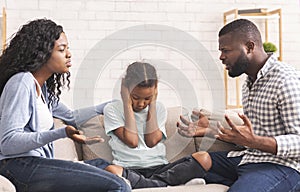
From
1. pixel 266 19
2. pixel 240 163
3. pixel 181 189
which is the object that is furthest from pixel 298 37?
pixel 181 189

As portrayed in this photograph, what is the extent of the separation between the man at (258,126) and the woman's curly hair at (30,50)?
0.76 metres

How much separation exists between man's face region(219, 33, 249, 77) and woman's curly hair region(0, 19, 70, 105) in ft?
2.43

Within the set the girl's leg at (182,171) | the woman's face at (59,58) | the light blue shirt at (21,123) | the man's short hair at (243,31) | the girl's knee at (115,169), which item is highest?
the man's short hair at (243,31)

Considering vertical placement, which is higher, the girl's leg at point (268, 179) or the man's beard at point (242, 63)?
the man's beard at point (242, 63)

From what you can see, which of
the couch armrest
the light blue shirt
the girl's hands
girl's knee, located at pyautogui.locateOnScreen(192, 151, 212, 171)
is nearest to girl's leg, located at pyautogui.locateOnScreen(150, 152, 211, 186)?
girl's knee, located at pyautogui.locateOnScreen(192, 151, 212, 171)

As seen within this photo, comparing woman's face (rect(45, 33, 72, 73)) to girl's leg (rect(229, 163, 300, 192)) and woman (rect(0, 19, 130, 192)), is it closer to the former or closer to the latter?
woman (rect(0, 19, 130, 192))

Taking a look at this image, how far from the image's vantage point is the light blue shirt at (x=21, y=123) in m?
2.04

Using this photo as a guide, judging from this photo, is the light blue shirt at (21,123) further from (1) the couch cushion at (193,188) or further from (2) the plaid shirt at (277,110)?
(2) the plaid shirt at (277,110)

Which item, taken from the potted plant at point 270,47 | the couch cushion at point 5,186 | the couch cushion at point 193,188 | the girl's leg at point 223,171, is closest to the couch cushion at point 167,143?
the girl's leg at point 223,171

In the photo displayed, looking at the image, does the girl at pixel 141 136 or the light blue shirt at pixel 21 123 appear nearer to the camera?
the light blue shirt at pixel 21 123

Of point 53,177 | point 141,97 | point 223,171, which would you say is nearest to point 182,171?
point 223,171

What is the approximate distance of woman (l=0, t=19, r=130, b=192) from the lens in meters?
2.06

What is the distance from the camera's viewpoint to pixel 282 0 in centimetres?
445

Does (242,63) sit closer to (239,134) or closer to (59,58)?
(239,134)
